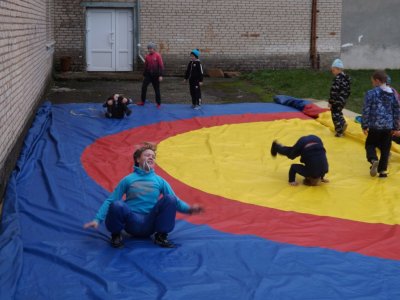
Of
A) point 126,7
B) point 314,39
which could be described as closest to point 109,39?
point 126,7

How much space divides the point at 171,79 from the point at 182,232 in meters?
15.4

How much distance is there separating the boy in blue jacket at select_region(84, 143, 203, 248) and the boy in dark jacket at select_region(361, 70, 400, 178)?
3.86 meters

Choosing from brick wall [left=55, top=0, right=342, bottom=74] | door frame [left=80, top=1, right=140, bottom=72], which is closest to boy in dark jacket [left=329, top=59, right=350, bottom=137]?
brick wall [left=55, top=0, right=342, bottom=74]

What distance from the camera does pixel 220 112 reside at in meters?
13.5

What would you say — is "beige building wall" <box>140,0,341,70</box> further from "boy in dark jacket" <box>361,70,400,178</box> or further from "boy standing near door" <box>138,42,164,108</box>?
"boy in dark jacket" <box>361,70,400,178</box>

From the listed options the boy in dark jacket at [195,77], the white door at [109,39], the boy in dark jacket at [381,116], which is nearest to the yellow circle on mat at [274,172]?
the boy in dark jacket at [381,116]

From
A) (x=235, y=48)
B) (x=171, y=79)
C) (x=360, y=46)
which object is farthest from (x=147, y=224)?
(x=360, y=46)

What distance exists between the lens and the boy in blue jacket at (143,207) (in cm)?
545

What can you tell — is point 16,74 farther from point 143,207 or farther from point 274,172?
point 143,207

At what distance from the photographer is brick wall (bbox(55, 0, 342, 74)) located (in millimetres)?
21391

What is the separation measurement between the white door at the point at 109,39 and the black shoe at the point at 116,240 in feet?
55.7

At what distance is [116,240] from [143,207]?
0.41 metres

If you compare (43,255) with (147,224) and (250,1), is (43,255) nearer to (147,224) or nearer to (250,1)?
(147,224)

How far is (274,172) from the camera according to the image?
867 cm
